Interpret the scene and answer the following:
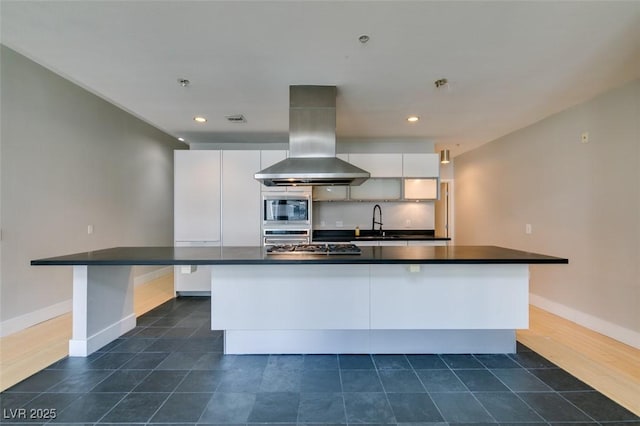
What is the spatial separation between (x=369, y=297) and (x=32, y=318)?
140 inches

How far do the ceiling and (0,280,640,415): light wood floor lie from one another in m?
2.43

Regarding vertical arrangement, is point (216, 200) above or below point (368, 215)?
above

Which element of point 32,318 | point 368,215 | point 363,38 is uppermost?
point 363,38

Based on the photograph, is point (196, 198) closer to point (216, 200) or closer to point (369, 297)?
point (216, 200)

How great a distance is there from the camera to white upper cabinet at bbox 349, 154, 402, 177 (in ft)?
14.3

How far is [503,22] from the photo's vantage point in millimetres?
1800

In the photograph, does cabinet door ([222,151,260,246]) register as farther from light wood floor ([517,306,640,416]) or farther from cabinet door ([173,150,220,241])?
light wood floor ([517,306,640,416])

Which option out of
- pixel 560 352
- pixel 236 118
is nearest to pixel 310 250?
pixel 236 118

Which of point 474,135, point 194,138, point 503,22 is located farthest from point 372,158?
point 194,138

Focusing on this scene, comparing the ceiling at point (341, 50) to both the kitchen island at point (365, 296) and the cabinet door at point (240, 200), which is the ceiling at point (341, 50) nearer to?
the cabinet door at point (240, 200)

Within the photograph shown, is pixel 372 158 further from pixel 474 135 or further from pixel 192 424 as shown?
pixel 192 424

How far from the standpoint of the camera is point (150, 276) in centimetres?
502

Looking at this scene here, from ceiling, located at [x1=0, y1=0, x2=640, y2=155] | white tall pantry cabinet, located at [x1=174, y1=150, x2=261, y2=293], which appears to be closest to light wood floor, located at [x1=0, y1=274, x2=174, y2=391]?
white tall pantry cabinet, located at [x1=174, y1=150, x2=261, y2=293]

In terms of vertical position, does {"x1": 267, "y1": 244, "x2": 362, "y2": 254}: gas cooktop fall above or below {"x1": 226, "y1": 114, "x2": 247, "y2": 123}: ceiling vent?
below
